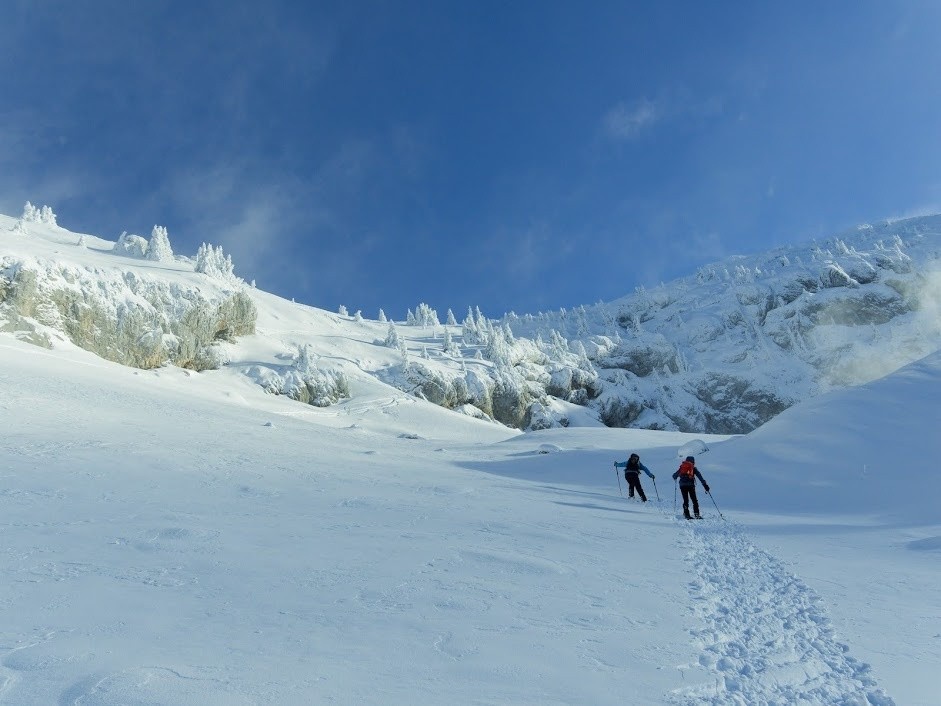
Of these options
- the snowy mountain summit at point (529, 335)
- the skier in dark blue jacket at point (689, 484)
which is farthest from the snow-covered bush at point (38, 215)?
the skier in dark blue jacket at point (689, 484)

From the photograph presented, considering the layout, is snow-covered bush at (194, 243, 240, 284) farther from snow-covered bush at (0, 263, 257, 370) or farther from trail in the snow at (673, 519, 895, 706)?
trail in the snow at (673, 519, 895, 706)

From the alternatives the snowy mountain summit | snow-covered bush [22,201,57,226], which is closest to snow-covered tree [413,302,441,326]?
the snowy mountain summit

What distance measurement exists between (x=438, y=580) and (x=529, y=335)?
532 feet

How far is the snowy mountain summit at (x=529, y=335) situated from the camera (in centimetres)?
6178

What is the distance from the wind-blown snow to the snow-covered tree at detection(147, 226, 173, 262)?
8396 cm

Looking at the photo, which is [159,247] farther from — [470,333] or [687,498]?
[687,498]

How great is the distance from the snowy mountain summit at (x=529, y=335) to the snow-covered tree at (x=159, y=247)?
0.84ft

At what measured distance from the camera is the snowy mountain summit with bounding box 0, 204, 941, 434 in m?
61.8

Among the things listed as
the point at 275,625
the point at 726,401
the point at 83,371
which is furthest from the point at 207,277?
the point at 726,401

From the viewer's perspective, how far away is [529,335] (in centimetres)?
16900

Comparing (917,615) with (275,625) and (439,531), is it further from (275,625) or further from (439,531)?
(275,625)

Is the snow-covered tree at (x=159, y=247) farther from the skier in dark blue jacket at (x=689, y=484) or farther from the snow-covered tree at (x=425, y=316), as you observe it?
the skier in dark blue jacket at (x=689, y=484)

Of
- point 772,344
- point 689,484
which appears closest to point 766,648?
point 689,484

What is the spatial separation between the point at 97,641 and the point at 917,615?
418 inches
